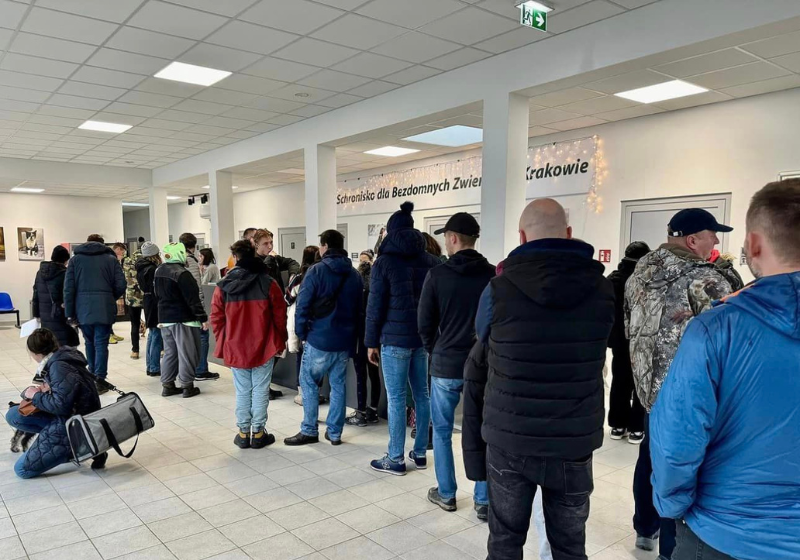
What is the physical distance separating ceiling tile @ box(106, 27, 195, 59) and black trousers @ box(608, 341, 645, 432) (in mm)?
4453

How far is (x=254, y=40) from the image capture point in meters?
4.79

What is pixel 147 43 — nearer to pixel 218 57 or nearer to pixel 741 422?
pixel 218 57

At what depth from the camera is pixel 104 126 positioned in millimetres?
7996

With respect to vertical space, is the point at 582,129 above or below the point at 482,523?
above

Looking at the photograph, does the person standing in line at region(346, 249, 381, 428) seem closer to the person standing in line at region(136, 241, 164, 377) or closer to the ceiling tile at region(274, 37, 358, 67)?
the ceiling tile at region(274, 37, 358, 67)

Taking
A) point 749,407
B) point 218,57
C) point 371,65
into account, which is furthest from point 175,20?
point 749,407

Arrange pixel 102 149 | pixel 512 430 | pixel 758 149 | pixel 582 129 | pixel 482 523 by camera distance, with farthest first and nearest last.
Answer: pixel 102 149, pixel 582 129, pixel 758 149, pixel 482 523, pixel 512 430

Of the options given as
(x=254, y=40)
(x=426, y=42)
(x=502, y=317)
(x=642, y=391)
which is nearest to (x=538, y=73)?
(x=426, y=42)

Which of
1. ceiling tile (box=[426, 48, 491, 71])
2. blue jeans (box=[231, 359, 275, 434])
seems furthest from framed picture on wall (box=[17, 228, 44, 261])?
ceiling tile (box=[426, 48, 491, 71])

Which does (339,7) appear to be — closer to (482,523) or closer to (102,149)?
(482,523)

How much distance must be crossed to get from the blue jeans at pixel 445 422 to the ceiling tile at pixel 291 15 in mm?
2961

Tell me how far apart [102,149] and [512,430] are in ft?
32.8

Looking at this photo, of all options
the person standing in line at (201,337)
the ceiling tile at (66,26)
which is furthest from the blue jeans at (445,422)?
the person standing in line at (201,337)

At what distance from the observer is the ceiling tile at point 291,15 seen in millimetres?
4105
